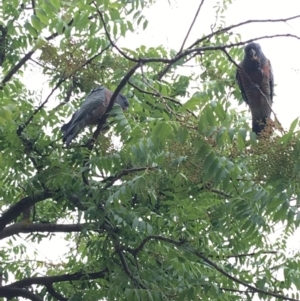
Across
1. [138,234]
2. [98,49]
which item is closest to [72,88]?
[98,49]

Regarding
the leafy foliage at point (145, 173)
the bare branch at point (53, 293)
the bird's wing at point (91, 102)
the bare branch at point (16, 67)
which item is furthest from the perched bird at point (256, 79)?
the bare branch at point (53, 293)

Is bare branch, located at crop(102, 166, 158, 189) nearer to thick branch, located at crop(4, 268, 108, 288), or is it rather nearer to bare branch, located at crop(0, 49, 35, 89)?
thick branch, located at crop(4, 268, 108, 288)

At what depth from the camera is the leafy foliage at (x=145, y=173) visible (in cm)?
290

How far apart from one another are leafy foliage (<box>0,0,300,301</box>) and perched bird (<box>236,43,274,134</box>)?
0.43 ft

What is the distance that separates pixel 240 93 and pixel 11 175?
6.73ft

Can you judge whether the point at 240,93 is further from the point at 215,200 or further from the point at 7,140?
the point at 7,140

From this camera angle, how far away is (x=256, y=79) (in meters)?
5.14

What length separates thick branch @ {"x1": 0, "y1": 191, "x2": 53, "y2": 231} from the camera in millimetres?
4738

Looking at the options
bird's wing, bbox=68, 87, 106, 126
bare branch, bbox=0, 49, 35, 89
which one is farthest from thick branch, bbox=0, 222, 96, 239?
bare branch, bbox=0, 49, 35, 89

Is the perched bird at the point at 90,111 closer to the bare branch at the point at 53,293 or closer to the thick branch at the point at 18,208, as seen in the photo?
the thick branch at the point at 18,208

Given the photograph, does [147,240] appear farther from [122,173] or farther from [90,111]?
[90,111]

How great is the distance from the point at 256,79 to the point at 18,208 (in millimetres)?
2333

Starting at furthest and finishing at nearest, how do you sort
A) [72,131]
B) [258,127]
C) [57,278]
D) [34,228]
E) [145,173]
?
[34,228] → [57,278] → [72,131] → [258,127] → [145,173]

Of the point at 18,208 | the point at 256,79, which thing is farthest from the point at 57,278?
the point at 256,79
